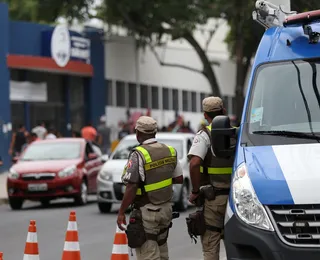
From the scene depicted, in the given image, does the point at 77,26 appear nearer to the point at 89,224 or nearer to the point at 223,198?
the point at 89,224

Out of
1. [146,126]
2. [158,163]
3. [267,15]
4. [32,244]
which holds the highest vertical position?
[267,15]

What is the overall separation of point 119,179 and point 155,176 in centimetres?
1071

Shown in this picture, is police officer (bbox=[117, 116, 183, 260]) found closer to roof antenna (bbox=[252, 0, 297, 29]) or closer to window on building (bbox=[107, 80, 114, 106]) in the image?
roof antenna (bbox=[252, 0, 297, 29])

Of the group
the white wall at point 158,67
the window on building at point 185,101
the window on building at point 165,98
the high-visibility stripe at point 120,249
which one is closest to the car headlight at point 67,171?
the high-visibility stripe at point 120,249

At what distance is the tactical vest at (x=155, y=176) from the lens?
344 inches

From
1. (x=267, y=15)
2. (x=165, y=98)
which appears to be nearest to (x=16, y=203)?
(x=267, y=15)

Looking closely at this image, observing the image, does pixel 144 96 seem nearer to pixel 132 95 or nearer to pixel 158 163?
pixel 132 95

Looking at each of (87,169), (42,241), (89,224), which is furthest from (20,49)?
(42,241)

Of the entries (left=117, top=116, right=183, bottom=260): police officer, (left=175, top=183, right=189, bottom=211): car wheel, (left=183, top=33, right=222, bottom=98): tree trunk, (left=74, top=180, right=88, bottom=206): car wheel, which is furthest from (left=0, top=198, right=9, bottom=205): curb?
(left=117, top=116, right=183, bottom=260): police officer

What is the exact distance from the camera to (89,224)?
17719mm

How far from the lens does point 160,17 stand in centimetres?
3719

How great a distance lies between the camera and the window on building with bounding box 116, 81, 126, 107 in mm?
42156

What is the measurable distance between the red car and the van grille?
46.3ft

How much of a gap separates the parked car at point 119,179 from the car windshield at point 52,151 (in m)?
1.88
